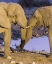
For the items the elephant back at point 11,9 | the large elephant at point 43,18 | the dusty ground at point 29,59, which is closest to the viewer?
the dusty ground at point 29,59

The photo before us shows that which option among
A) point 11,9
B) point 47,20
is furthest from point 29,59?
point 11,9

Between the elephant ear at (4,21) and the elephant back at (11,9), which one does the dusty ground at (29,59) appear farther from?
the elephant back at (11,9)

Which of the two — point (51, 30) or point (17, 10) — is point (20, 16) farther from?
point (51, 30)

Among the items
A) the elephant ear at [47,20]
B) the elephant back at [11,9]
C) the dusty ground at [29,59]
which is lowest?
the dusty ground at [29,59]

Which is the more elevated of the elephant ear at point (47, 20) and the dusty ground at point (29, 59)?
the elephant ear at point (47, 20)

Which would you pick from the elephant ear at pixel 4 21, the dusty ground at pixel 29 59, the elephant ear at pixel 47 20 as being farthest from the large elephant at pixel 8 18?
the elephant ear at pixel 47 20

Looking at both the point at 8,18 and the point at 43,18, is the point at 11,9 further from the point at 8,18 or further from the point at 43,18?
the point at 43,18

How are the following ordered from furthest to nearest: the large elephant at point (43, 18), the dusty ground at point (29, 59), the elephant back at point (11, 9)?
the large elephant at point (43, 18) < the elephant back at point (11, 9) < the dusty ground at point (29, 59)

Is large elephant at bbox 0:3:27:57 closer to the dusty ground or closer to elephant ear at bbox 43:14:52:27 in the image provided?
the dusty ground

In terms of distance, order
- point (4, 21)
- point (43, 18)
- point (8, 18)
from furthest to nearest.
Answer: point (43, 18)
point (8, 18)
point (4, 21)

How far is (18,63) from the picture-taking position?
182 inches

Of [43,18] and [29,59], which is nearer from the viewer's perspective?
[29,59]

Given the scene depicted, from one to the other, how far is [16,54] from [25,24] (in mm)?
533

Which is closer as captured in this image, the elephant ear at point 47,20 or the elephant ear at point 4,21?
the elephant ear at point 4,21
